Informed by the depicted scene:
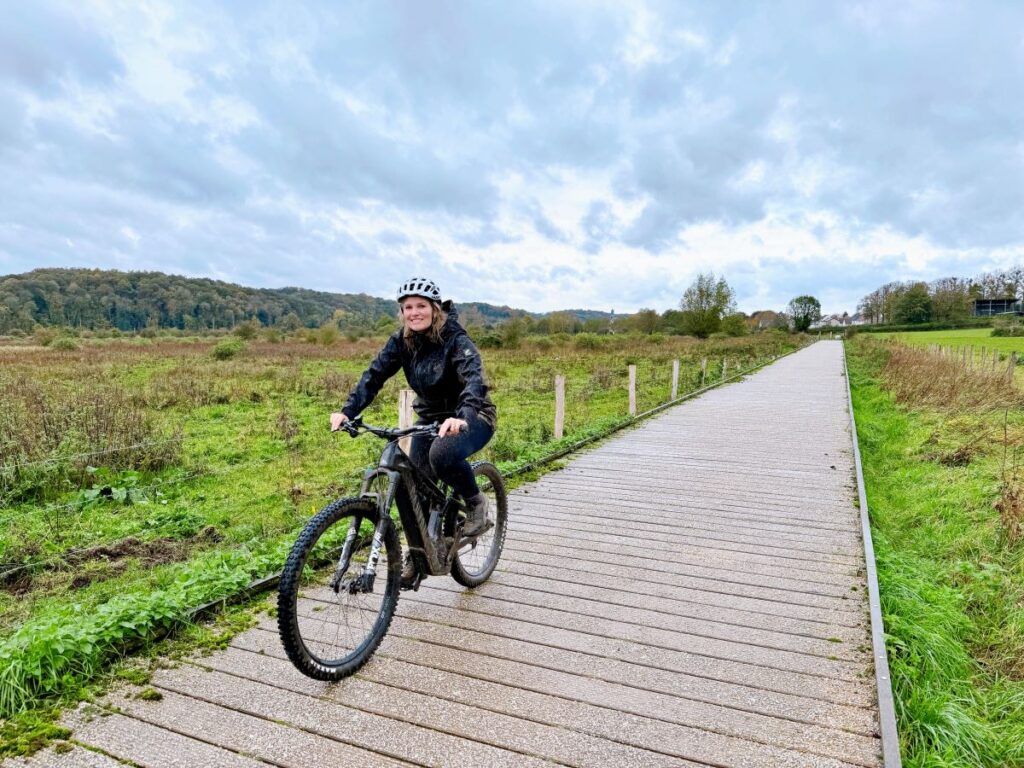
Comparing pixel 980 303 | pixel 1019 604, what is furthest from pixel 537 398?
pixel 980 303

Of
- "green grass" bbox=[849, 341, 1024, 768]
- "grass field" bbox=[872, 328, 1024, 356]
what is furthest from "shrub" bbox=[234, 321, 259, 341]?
"green grass" bbox=[849, 341, 1024, 768]

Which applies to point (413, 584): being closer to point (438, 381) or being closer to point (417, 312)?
point (438, 381)

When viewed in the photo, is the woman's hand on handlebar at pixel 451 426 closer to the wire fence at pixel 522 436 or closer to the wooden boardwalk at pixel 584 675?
the wooden boardwalk at pixel 584 675

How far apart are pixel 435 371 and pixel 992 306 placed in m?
117

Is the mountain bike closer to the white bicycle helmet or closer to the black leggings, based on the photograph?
the black leggings

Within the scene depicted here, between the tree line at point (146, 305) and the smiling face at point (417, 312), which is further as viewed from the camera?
the tree line at point (146, 305)

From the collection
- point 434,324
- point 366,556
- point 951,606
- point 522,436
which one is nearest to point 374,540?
point 366,556

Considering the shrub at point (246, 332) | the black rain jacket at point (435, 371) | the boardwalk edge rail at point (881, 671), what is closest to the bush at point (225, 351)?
the shrub at point (246, 332)

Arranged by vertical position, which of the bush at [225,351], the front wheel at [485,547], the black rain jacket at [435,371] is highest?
the bush at [225,351]

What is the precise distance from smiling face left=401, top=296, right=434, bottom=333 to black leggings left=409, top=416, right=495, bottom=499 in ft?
1.84

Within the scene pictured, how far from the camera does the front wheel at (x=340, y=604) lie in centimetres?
250

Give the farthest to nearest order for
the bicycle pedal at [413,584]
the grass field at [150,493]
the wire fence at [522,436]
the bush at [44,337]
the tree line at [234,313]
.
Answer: the tree line at [234,313] < the bush at [44,337] < the wire fence at [522,436] < the bicycle pedal at [413,584] < the grass field at [150,493]

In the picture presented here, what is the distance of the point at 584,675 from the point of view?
291cm

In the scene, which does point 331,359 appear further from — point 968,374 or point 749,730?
point 749,730
